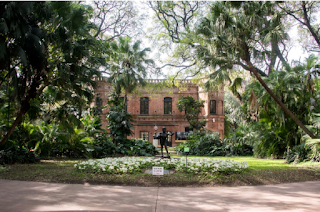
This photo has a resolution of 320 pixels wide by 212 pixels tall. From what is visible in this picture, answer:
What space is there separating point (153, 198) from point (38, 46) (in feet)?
21.3

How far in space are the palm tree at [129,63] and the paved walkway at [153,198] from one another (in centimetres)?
1466

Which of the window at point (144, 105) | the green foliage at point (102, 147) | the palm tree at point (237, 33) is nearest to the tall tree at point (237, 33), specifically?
the palm tree at point (237, 33)

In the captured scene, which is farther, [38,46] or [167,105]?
[167,105]

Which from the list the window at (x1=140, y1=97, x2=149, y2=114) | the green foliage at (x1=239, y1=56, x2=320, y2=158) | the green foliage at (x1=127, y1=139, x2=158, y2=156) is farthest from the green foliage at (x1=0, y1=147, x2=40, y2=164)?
the window at (x1=140, y1=97, x2=149, y2=114)

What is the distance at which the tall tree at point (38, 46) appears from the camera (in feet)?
28.3

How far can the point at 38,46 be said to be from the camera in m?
9.12

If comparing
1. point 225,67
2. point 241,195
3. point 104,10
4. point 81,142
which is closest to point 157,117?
point 104,10

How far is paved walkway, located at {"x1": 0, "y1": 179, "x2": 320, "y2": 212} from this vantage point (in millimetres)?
4965

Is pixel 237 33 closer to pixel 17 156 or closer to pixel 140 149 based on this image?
pixel 140 149

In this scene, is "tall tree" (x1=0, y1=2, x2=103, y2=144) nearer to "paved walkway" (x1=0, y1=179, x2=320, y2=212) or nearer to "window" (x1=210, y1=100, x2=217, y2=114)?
"paved walkway" (x1=0, y1=179, x2=320, y2=212)

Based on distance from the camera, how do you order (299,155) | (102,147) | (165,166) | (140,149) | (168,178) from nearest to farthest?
1. (168,178)
2. (165,166)
3. (299,155)
4. (102,147)
5. (140,149)

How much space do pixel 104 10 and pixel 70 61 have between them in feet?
40.3

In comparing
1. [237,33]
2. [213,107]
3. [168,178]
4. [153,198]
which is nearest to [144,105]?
[213,107]

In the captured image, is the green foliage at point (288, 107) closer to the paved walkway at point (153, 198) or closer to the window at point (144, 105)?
the paved walkway at point (153, 198)
